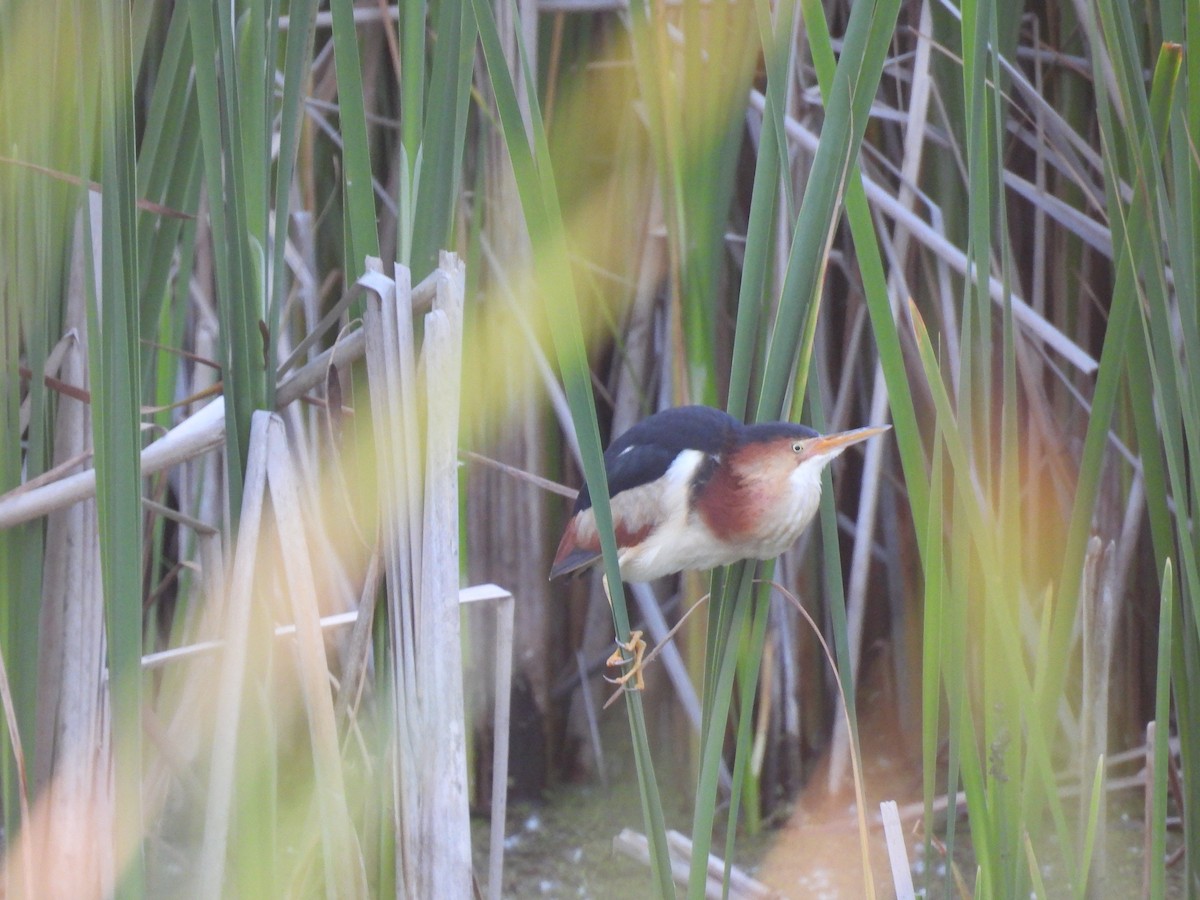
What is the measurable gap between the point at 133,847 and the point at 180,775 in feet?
1.61

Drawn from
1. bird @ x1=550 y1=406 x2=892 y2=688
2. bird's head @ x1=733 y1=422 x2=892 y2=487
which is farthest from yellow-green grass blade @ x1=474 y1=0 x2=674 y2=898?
bird's head @ x1=733 y1=422 x2=892 y2=487

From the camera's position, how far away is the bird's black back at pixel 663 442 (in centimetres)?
113

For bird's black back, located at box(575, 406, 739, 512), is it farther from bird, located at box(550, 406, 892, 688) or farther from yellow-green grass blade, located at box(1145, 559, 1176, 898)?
yellow-green grass blade, located at box(1145, 559, 1176, 898)

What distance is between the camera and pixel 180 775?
121 centimetres

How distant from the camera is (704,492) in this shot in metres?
1.11

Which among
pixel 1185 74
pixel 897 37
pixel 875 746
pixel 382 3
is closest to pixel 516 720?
pixel 875 746

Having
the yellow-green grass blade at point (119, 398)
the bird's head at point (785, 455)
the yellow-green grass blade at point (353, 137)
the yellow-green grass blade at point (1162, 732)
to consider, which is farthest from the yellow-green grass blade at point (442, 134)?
the yellow-green grass blade at point (1162, 732)

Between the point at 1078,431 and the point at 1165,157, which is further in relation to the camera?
the point at 1078,431

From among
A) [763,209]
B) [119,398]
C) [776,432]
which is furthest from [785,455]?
[119,398]

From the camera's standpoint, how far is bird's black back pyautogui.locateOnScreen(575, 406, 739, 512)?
1.13m

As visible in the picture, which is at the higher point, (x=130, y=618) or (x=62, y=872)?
(x=130, y=618)

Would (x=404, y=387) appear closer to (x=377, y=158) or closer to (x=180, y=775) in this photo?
(x=180, y=775)

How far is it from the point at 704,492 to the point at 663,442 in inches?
3.5

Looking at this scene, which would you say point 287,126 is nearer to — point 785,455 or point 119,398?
point 119,398
